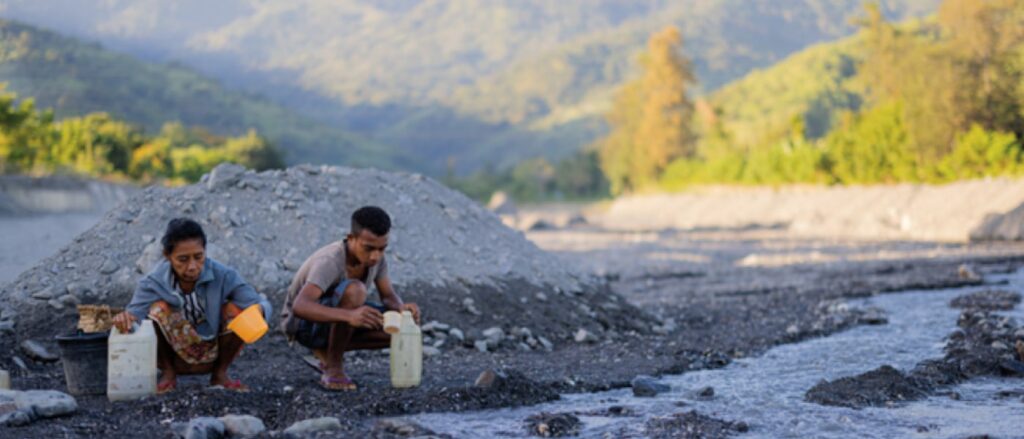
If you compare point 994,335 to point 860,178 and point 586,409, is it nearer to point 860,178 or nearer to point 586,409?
point 586,409

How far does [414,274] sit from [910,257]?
590 inches

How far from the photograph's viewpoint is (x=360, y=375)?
698 centimetres

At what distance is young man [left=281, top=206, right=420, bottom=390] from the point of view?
580cm

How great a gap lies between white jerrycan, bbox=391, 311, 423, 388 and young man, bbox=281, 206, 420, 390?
0.11 m

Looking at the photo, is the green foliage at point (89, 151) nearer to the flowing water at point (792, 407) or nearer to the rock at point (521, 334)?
the rock at point (521, 334)

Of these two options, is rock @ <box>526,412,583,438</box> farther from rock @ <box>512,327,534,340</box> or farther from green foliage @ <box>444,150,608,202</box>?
green foliage @ <box>444,150,608,202</box>

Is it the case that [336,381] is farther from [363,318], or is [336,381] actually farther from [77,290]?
[77,290]

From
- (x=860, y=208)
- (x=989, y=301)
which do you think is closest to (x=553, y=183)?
(x=860, y=208)

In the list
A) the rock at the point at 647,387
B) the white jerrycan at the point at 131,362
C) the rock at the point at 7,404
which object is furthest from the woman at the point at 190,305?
the rock at the point at 647,387

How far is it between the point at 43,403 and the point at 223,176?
4902 millimetres

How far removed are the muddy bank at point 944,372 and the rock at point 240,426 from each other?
10.7 feet

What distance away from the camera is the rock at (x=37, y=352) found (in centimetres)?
743

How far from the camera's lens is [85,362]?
5.83m

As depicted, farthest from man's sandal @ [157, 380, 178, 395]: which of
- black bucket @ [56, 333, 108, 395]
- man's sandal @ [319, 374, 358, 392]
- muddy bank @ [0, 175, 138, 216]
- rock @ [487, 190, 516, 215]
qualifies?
rock @ [487, 190, 516, 215]
